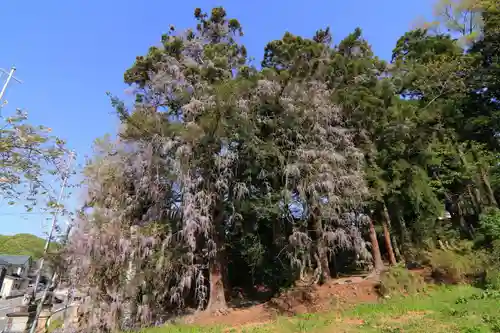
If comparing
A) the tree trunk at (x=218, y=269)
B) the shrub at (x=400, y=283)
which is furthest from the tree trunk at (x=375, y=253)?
the tree trunk at (x=218, y=269)

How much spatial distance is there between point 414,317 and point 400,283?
2715 millimetres

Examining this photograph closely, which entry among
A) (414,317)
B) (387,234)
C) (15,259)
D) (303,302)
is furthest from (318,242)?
(15,259)

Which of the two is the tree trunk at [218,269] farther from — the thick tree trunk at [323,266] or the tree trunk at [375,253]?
the tree trunk at [375,253]

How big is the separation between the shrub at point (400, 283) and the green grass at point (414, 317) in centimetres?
32

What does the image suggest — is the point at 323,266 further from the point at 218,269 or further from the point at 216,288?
the point at 216,288

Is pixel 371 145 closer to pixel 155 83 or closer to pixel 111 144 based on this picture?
pixel 155 83

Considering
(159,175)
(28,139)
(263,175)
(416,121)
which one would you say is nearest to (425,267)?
(416,121)

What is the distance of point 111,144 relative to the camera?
11.5 m

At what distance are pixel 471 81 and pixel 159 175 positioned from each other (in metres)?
14.4

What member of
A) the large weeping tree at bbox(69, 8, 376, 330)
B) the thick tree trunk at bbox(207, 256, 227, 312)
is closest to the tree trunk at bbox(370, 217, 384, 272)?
the large weeping tree at bbox(69, 8, 376, 330)

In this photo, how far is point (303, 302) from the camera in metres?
10.3

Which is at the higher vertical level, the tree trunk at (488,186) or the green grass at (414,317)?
the tree trunk at (488,186)

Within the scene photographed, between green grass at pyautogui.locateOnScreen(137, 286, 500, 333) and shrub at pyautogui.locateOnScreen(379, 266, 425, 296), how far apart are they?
322 mm

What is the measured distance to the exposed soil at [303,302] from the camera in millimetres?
9750
